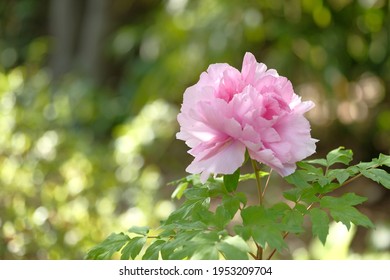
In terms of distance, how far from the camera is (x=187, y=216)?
0.95 meters

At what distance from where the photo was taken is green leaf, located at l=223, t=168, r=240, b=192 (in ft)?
3.08

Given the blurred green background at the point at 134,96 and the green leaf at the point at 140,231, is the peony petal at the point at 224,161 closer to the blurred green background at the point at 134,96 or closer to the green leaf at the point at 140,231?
the green leaf at the point at 140,231

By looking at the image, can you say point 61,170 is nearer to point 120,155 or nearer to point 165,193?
point 120,155

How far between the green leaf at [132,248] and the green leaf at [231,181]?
144mm

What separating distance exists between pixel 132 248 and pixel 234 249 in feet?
0.65

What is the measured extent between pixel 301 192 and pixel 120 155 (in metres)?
1.81

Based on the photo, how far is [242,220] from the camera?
0.87 meters

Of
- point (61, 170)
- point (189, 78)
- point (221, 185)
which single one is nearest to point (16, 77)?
point (61, 170)

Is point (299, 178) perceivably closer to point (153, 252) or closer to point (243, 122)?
point (243, 122)

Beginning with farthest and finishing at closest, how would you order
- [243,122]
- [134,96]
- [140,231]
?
[134,96] < [140,231] < [243,122]

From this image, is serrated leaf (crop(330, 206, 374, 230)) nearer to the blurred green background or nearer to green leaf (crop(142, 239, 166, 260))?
green leaf (crop(142, 239, 166, 260))

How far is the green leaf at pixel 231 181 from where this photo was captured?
3.08 feet

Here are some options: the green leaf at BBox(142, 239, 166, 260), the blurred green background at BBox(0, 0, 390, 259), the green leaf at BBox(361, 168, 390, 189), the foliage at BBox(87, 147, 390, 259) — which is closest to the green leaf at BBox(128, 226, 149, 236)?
the foliage at BBox(87, 147, 390, 259)

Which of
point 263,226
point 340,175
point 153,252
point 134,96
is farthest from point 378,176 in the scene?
point 134,96
